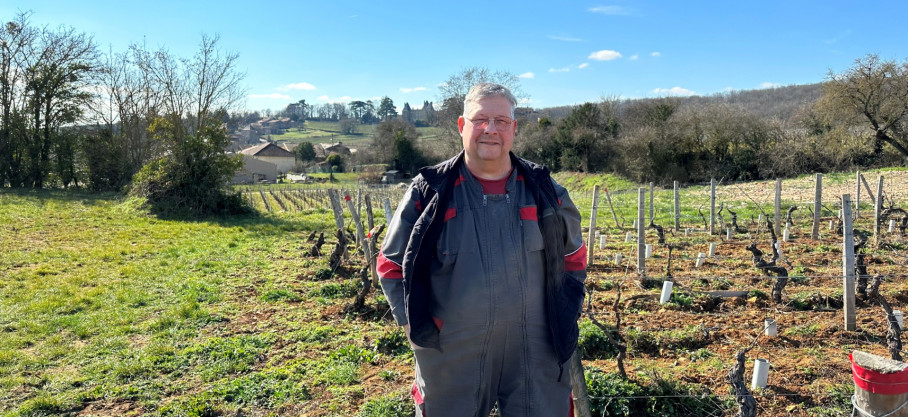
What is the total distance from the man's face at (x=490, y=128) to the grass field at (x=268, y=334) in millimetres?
2286

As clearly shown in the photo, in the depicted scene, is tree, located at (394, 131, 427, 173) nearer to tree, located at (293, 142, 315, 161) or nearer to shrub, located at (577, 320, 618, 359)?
tree, located at (293, 142, 315, 161)

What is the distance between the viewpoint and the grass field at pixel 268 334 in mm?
4047

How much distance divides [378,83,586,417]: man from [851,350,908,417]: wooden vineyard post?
1.36 m

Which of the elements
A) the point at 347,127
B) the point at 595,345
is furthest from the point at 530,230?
the point at 347,127

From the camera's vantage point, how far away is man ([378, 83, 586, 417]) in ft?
7.05

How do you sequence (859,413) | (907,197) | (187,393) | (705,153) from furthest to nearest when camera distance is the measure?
1. (705,153)
2. (907,197)
3. (187,393)
4. (859,413)

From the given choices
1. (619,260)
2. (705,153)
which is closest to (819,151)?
(705,153)

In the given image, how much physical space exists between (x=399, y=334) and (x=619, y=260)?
446cm

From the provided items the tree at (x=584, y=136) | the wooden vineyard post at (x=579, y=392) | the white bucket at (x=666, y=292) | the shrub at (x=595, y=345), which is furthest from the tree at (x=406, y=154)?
A: the wooden vineyard post at (x=579, y=392)

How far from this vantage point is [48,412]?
398cm

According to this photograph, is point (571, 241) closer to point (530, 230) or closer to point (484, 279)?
point (530, 230)

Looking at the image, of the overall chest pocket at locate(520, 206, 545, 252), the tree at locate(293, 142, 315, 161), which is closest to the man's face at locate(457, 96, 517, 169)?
the overall chest pocket at locate(520, 206, 545, 252)

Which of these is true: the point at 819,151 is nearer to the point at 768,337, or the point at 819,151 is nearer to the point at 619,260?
the point at 619,260

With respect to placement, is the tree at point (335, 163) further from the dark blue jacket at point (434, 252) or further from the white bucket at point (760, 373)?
the dark blue jacket at point (434, 252)
